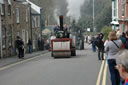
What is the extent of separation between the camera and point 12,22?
32781mm

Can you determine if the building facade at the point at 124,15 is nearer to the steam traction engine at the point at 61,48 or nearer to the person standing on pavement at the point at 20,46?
the steam traction engine at the point at 61,48

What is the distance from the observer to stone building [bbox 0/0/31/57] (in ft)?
97.8

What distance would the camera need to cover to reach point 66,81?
1220cm

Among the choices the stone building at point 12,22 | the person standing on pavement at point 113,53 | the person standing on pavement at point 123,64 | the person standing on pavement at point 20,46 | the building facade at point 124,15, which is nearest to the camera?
the person standing on pavement at point 123,64

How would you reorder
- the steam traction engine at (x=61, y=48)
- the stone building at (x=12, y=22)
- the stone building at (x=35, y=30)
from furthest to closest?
the stone building at (x=35, y=30)
the stone building at (x=12, y=22)
the steam traction engine at (x=61, y=48)

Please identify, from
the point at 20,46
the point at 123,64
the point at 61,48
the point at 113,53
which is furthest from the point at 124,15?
the point at 123,64

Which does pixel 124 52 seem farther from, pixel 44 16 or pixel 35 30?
pixel 44 16

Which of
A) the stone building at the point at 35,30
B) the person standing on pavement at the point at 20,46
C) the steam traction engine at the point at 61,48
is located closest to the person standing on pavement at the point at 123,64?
the steam traction engine at the point at 61,48

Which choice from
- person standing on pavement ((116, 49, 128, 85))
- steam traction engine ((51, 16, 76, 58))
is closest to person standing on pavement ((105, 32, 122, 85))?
person standing on pavement ((116, 49, 128, 85))

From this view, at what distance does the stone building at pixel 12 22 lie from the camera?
97.8 ft

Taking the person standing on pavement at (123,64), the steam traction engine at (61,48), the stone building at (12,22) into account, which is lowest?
the steam traction engine at (61,48)

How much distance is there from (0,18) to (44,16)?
51557 mm

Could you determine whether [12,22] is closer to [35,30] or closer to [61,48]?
[61,48]

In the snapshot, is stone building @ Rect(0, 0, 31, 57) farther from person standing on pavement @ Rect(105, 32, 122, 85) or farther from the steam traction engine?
person standing on pavement @ Rect(105, 32, 122, 85)
